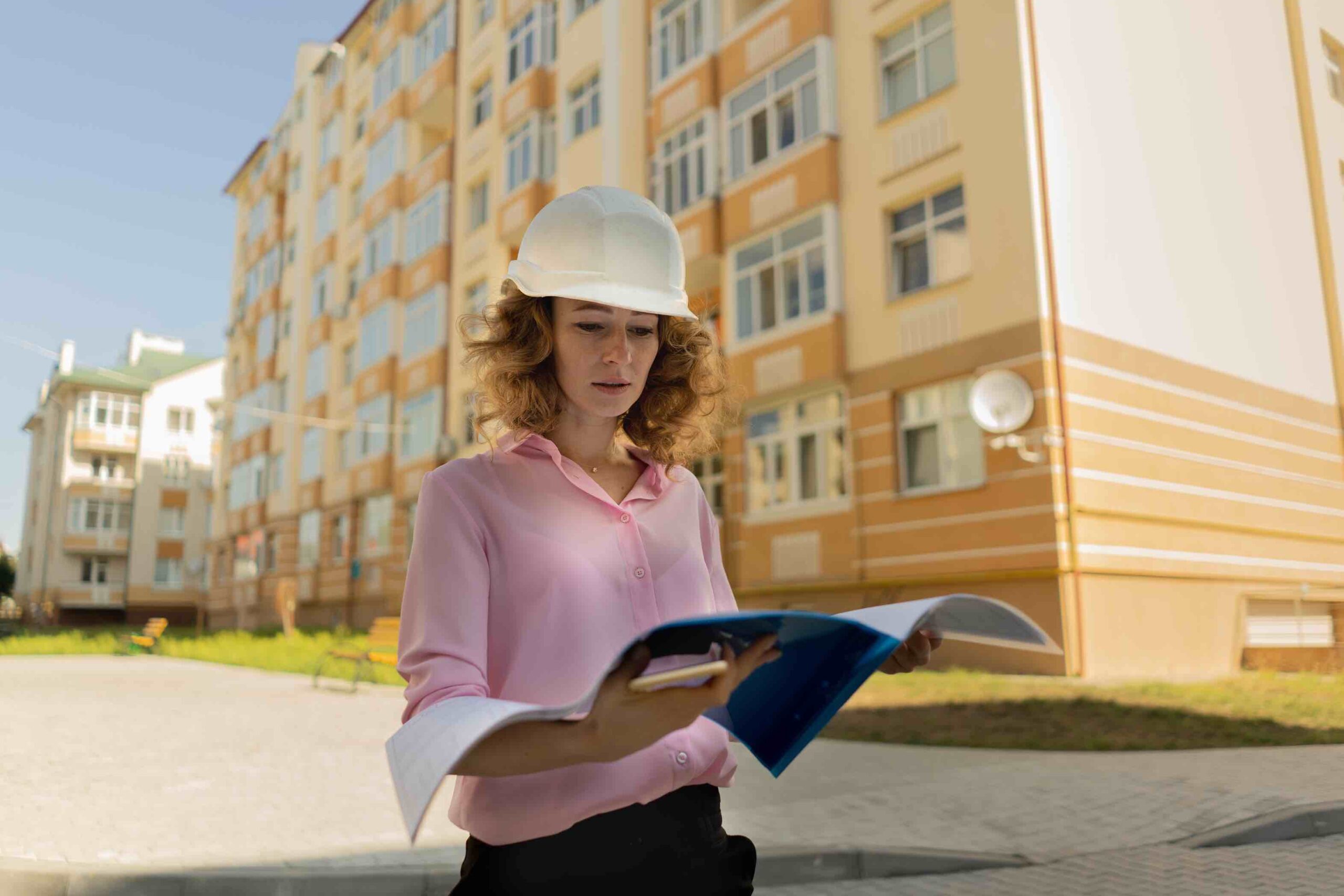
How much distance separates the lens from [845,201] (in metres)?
16.4

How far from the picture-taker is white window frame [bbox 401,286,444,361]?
1118 inches

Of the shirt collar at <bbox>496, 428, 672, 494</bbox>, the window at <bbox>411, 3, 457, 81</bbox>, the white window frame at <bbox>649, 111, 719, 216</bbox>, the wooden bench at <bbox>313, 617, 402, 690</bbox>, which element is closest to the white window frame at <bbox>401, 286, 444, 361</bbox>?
the window at <bbox>411, 3, 457, 81</bbox>

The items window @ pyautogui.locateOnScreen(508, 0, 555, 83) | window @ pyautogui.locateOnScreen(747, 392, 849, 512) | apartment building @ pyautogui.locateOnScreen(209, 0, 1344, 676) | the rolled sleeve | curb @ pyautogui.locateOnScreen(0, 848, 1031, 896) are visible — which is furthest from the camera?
window @ pyautogui.locateOnScreen(508, 0, 555, 83)

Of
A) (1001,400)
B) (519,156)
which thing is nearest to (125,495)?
(519,156)

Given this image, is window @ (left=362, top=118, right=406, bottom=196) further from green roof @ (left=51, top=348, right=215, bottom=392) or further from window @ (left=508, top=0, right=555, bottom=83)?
green roof @ (left=51, top=348, right=215, bottom=392)

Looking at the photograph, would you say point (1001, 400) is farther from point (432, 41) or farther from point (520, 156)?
point (432, 41)

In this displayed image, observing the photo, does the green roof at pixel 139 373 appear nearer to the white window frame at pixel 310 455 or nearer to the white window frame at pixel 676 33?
the white window frame at pixel 310 455

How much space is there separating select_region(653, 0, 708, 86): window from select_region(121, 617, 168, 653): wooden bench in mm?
17390

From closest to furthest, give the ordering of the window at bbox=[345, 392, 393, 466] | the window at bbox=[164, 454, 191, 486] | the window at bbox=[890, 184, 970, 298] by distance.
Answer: the window at bbox=[890, 184, 970, 298], the window at bbox=[345, 392, 393, 466], the window at bbox=[164, 454, 191, 486]

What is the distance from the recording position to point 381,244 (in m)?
32.5

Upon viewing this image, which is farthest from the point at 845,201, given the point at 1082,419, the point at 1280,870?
the point at 1280,870

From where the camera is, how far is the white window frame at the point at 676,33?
19266 mm

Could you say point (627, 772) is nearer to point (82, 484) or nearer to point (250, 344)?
point (250, 344)

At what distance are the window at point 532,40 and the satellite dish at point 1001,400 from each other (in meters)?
15.7
